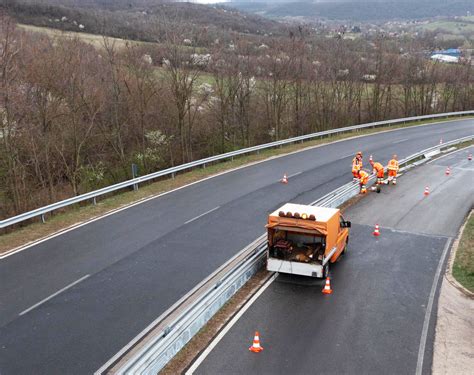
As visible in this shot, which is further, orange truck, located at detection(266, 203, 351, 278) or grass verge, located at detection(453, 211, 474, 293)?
grass verge, located at detection(453, 211, 474, 293)

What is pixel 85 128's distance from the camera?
30.6m

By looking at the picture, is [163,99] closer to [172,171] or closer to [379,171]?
[172,171]

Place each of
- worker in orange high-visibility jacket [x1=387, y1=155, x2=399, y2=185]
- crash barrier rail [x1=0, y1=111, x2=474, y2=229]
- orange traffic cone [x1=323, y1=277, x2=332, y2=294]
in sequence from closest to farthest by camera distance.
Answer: orange traffic cone [x1=323, y1=277, x2=332, y2=294] → crash barrier rail [x1=0, y1=111, x2=474, y2=229] → worker in orange high-visibility jacket [x1=387, y1=155, x2=399, y2=185]

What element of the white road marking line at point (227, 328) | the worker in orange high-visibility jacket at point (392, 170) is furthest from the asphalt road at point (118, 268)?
the worker in orange high-visibility jacket at point (392, 170)

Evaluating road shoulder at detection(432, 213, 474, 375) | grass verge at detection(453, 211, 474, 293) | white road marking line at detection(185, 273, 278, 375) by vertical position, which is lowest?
grass verge at detection(453, 211, 474, 293)

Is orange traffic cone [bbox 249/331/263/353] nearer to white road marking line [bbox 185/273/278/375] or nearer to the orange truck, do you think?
white road marking line [bbox 185/273/278/375]

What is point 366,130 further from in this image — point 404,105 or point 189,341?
point 189,341

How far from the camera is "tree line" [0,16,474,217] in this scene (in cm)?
2408

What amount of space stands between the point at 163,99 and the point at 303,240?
23886mm

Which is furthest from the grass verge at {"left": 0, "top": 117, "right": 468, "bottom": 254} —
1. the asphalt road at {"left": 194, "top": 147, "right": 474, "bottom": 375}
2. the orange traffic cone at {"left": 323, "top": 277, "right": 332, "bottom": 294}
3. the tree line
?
the orange traffic cone at {"left": 323, "top": 277, "right": 332, "bottom": 294}

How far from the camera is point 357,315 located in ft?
36.7

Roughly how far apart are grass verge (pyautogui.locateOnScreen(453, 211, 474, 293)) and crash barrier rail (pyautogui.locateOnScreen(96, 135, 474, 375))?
18.2ft

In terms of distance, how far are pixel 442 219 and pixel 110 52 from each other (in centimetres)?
2129

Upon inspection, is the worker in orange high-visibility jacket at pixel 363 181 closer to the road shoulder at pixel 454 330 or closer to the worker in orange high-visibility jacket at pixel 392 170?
the worker in orange high-visibility jacket at pixel 392 170
